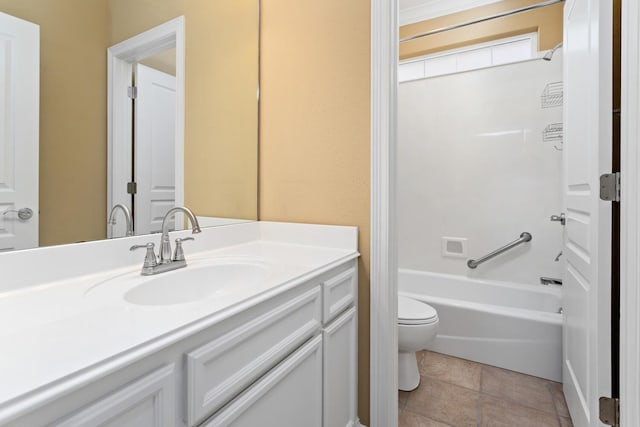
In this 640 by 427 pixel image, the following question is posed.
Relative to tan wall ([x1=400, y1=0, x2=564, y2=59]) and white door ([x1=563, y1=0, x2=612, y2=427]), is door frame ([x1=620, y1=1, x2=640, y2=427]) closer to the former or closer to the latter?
white door ([x1=563, y1=0, x2=612, y2=427])

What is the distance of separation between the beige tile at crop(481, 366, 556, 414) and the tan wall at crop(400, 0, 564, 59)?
224cm

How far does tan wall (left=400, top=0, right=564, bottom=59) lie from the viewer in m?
2.36

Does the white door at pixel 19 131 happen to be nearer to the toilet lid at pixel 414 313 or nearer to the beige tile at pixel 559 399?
the toilet lid at pixel 414 313

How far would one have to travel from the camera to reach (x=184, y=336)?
562 millimetres

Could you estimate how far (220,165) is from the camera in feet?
4.76

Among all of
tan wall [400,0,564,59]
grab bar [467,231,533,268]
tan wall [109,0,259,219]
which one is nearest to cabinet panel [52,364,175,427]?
tan wall [109,0,259,219]

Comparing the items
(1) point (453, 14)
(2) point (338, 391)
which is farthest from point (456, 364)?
(1) point (453, 14)

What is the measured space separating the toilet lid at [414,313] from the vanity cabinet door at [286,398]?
30.4 inches

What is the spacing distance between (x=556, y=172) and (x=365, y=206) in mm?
1764

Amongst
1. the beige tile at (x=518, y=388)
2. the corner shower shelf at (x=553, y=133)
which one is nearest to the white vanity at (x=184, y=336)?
the beige tile at (x=518, y=388)

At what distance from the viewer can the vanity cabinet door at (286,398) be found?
0.71 meters

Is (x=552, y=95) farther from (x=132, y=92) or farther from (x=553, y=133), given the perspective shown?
(x=132, y=92)

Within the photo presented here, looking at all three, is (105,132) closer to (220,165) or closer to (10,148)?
(10,148)

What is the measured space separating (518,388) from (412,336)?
66 cm
